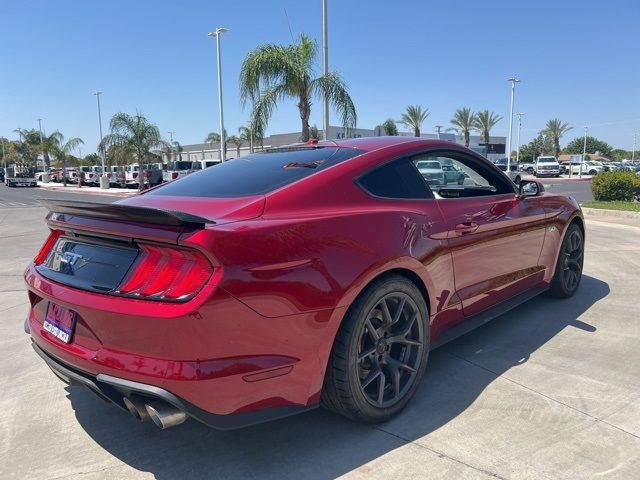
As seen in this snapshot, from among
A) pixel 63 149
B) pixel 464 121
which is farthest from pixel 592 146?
pixel 63 149

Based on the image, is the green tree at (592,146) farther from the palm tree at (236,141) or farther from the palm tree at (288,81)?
the palm tree at (288,81)

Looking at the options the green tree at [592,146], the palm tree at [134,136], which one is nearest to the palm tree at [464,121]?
the palm tree at [134,136]

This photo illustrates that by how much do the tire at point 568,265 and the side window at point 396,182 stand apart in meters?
2.27

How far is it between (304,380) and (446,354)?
176 centimetres

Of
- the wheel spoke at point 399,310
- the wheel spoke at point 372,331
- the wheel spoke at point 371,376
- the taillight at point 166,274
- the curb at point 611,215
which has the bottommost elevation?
the curb at point 611,215

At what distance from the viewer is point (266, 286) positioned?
7.22 ft

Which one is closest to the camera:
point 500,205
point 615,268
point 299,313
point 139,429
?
point 299,313

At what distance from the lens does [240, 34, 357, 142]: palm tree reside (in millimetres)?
15562

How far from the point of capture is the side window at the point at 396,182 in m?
2.93

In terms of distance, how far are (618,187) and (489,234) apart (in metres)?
13.2

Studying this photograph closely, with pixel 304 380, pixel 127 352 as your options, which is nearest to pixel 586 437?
pixel 304 380

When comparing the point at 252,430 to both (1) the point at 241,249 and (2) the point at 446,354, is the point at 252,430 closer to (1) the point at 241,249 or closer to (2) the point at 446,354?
(1) the point at 241,249

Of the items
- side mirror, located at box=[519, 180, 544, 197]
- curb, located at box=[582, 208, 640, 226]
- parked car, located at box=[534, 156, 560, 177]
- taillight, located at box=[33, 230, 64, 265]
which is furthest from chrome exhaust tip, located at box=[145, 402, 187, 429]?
parked car, located at box=[534, 156, 560, 177]

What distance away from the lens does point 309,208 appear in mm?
2523
